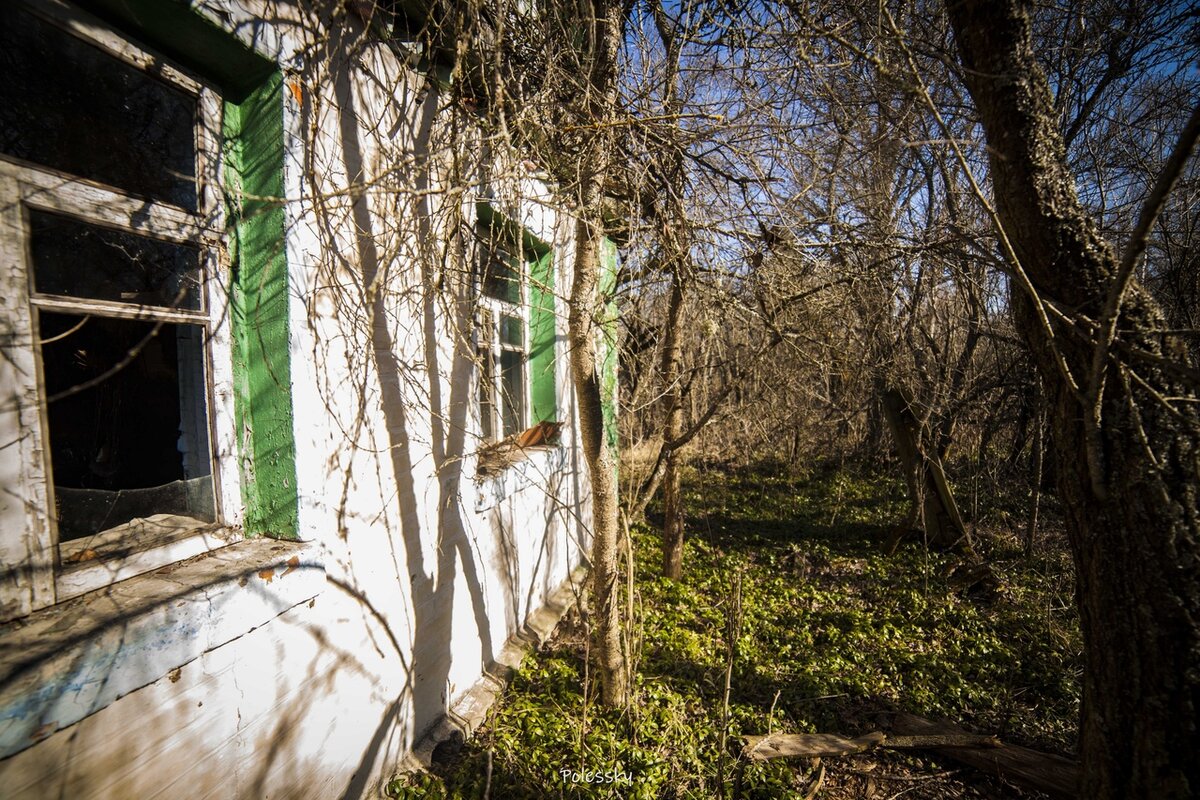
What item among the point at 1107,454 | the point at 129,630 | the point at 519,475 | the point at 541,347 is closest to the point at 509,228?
the point at 541,347

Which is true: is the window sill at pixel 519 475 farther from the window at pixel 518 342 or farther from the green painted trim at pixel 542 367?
the green painted trim at pixel 542 367

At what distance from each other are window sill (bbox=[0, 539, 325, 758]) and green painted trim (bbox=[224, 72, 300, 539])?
0.67ft

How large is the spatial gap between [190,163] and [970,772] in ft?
14.3

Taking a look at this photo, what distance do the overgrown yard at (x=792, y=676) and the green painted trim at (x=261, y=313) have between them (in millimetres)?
1327

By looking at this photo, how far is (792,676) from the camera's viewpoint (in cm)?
339

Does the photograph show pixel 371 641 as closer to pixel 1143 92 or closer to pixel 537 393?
pixel 537 393

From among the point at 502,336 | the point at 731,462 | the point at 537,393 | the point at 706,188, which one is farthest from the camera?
the point at 731,462

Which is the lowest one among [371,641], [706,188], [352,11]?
[371,641]

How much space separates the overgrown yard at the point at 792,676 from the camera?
8.09 ft

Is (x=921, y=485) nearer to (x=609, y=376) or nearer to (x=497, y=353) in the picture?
(x=609, y=376)

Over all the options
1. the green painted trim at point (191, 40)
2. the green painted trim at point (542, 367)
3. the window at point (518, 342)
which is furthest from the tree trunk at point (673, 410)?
the green painted trim at point (191, 40)

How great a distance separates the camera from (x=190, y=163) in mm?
1624

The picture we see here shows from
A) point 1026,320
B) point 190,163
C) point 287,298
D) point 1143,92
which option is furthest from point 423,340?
point 1143,92

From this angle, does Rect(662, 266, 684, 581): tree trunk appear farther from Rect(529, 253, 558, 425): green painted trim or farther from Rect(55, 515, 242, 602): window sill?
Rect(55, 515, 242, 602): window sill
